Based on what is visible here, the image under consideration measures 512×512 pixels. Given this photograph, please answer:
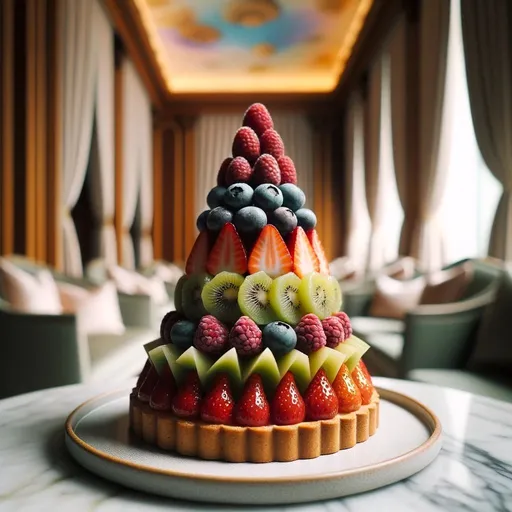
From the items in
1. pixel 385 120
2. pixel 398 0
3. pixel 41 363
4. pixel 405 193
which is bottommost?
pixel 41 363

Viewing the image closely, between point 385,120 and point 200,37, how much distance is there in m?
2.33

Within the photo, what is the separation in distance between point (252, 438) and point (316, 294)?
0.72 feet

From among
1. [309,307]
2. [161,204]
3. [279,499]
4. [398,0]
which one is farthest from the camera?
[161,204]

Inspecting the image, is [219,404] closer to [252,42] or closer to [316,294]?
[316,294]

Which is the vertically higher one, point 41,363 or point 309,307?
point 309,307

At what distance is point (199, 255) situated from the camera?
0.88 meters

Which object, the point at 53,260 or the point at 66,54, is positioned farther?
the point at 66,54

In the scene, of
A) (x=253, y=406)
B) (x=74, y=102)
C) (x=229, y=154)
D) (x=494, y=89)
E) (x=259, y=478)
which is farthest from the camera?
(x=74, y=102)

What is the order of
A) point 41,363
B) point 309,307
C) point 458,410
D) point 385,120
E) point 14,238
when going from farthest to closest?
point 385,120 → point 14,238 → point 41,363 → point 458,410 → point 309,307

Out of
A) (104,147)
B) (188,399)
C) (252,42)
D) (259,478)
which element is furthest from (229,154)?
(252,42)

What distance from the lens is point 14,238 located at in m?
4.12

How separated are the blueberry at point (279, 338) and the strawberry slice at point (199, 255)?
0.51ft

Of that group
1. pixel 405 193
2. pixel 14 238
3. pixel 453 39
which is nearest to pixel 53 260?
pixel 14 238

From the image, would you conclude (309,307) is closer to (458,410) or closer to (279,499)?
(279,499)
